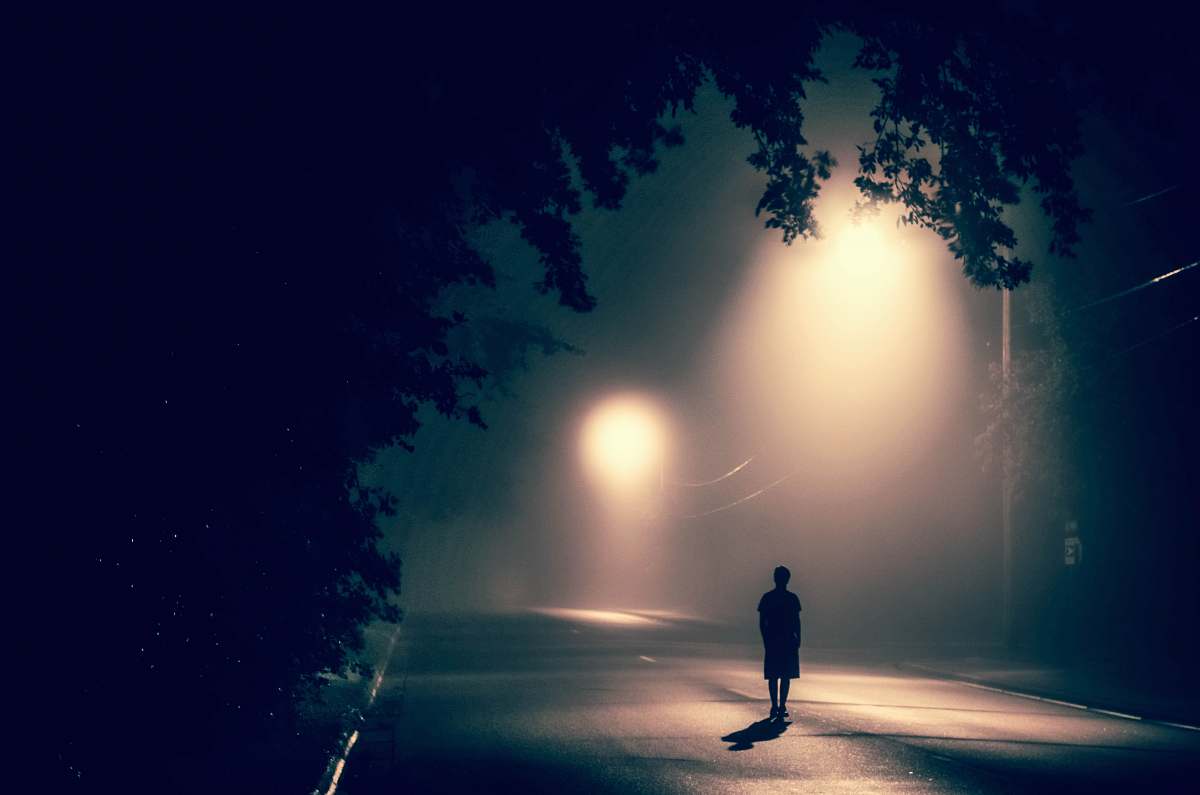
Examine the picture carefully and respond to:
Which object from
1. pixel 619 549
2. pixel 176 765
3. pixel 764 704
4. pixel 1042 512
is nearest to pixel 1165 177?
pixel 1042 512

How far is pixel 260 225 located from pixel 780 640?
10.0m

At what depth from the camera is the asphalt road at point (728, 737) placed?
38.9 feet

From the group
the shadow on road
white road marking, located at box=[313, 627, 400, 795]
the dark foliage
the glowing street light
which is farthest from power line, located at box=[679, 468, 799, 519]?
the dark foliage

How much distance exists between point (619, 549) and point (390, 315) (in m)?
91.6

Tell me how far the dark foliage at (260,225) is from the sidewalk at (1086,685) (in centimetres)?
900

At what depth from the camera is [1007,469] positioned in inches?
1153

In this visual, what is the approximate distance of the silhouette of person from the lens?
1703 centimetres

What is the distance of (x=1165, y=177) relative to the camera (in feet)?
92.1

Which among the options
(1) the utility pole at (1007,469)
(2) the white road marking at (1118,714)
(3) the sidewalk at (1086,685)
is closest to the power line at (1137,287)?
(1) the utility pole at (1007,469)

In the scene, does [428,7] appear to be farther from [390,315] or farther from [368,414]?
[368,414]

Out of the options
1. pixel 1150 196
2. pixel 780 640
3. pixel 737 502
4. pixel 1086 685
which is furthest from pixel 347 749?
pixel 737 502

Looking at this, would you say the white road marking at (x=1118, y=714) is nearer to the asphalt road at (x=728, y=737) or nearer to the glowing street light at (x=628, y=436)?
the asphalt road at (x=728, y=737)

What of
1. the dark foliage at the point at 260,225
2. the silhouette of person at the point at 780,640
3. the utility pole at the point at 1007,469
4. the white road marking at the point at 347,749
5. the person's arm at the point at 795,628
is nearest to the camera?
the dark foliage at the point at 260,225

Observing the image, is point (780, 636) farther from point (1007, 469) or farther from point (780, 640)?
point (1007, 469)
